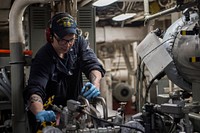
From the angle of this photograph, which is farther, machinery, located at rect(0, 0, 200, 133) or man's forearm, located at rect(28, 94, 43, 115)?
man's forearm, located at rect(28, 94, 43, 115)

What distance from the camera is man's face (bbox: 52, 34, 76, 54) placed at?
2.62 metres

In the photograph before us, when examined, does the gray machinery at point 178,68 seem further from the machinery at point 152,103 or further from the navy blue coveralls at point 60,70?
the navy blue coveralls at point 60,70

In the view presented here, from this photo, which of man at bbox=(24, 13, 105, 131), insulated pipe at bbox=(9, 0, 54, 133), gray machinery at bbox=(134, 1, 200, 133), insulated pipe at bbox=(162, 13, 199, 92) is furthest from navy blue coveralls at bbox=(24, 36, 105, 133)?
insulated pipe at bbox=(162, 13, 199, 92)

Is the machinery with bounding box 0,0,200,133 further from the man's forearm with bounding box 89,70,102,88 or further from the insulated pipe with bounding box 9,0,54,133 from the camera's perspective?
the man's forearm with bounding box 89,70,102,88

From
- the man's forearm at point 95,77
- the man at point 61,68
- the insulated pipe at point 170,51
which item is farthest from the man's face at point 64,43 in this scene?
the insulated pipe at point 170,51

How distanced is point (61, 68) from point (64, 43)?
0.96 ft

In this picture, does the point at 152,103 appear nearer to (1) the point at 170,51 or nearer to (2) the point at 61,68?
(1) the point at 170,51

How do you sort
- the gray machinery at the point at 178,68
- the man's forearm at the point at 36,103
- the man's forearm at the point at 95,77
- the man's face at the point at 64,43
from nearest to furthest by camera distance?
the gray machinery at the point at 178,68 < the man's forearm at the point at 36,103 < the man's face at the point at 64,43 < the man's forearm at the point at 95,77

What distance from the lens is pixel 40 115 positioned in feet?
7.62

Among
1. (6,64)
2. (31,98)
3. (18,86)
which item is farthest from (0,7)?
(31,98)

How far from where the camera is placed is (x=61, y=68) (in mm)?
2877

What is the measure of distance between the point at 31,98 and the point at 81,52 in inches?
26.9

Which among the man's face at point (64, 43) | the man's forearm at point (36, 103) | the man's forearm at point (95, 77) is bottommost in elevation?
the man's forearm at point (36, 103)

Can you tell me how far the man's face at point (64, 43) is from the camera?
2621 millimetres
